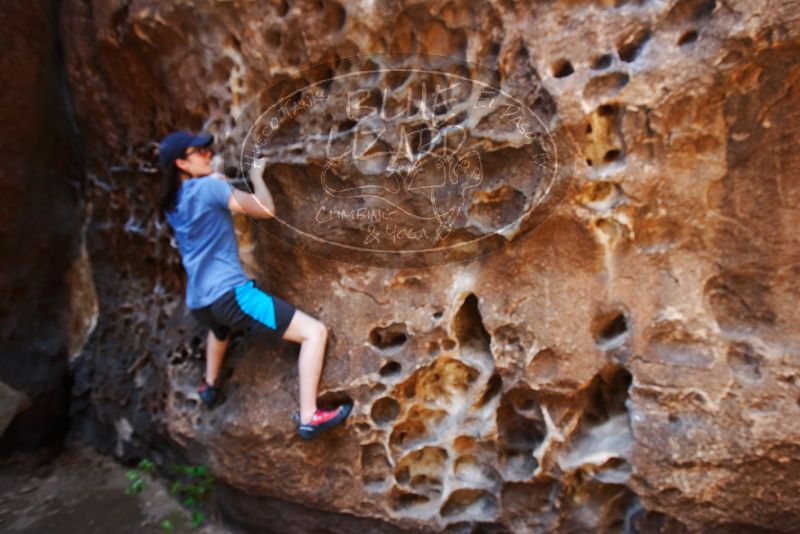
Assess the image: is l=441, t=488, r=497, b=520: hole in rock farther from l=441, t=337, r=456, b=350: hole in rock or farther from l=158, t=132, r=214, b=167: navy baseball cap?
l=158, t=132, r=214, b=167: navy baseball cap

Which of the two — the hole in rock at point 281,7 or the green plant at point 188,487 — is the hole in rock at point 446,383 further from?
the hole in rock at point 281,7

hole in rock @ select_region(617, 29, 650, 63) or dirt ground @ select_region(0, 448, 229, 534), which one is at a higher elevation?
hole in rock @ select_region(617, 29, 650, 63)

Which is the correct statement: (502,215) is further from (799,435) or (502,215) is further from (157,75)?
(157,75)

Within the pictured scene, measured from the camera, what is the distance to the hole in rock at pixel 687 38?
1.91 meters

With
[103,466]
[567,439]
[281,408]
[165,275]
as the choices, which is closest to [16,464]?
[103,466]

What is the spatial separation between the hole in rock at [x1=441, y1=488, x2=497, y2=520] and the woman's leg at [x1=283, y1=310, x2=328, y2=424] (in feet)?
2.12

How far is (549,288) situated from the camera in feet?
7.16

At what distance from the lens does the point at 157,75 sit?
283 cm

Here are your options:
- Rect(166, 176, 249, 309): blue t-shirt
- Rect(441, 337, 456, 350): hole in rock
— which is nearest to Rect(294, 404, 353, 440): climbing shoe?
Rect(441, 337, 456, 350): hole in rock

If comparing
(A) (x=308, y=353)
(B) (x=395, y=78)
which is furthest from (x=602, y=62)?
(A) (x=308, y=353)

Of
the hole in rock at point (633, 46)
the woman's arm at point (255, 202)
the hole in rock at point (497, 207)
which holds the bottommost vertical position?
the woman's arm at point (255, 202)

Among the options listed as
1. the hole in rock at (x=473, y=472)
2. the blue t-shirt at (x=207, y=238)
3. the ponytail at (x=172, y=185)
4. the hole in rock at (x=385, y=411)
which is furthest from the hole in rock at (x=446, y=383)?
the ponytail at (x=172, y=185)

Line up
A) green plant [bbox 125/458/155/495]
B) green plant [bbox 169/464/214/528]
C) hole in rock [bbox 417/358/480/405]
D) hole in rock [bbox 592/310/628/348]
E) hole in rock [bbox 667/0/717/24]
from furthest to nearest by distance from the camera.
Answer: green plant [bbox 125/458/155/495]
green plant [bbox 169/464/214/528]
hole in rock [bbox 417/358/480/405]
hole in rock [bbox 592/310/628/348]
hole in rock [bbox 667/0/717/24]

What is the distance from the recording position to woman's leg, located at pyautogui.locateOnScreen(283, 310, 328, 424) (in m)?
2.33
